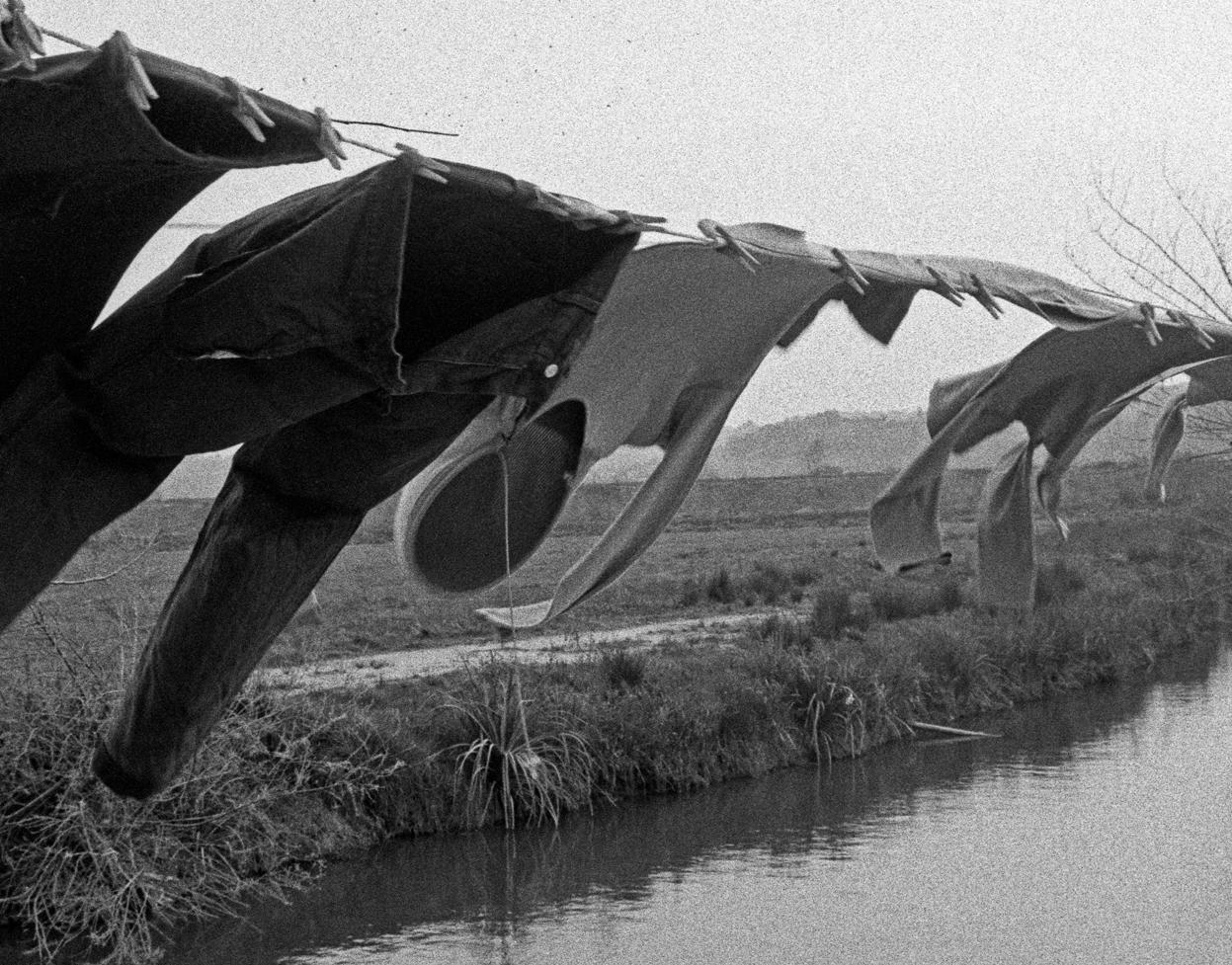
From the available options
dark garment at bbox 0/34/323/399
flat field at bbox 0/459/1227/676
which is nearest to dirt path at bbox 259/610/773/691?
flat field at bbox 0/459/1227/676

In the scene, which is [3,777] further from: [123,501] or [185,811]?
[123,501]

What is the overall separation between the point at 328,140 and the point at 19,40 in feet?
1.21

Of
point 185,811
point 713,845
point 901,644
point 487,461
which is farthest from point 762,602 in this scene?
point 487,461

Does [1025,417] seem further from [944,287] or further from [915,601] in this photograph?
[915,601]

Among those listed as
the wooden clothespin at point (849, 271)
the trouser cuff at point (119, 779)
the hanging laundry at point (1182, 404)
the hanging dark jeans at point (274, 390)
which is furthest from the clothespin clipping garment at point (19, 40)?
the hanging laundry at point (1182, 404)

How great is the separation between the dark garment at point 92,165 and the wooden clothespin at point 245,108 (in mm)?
10

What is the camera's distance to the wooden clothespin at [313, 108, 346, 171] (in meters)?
1.93

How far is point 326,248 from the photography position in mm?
2125

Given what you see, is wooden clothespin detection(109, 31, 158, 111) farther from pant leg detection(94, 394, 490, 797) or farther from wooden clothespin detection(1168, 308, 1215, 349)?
wooden clothespin detection(1168, 308, 1215, 349)

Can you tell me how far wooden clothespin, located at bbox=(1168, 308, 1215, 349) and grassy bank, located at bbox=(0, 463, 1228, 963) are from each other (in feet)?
29.0

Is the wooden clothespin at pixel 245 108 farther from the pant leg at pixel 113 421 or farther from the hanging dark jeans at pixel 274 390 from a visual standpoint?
the pant leg at pixel 113 421

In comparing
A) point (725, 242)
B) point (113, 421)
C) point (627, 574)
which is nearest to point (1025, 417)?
point (725, 242)

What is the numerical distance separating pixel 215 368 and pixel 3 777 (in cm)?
929

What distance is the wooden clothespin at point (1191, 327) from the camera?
3.06 metres
